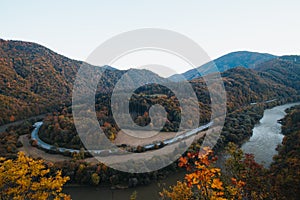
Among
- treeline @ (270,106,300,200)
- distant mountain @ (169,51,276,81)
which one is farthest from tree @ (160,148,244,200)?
distant mountain @ (169,51,276,81)

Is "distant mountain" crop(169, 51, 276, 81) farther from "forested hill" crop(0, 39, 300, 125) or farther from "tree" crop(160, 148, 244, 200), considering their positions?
"tree" crop(160, 148, 244, 200)

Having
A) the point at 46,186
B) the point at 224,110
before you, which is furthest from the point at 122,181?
the point at 224,110

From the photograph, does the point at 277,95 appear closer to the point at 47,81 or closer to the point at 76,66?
the point at 47,81

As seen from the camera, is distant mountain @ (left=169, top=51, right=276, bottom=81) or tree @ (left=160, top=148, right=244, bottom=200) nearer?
tree @ (left=160, top=148, right=244, bottom=200)

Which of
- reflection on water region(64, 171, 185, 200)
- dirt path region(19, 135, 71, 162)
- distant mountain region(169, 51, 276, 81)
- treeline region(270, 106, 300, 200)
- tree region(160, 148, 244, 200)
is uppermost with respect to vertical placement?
distant mountain region(169, 51, 276, 81)

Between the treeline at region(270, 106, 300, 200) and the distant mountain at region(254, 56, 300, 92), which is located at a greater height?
the distant mountain at region(254, 56, 300, 92)

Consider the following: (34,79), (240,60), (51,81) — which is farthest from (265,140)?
(240,60)

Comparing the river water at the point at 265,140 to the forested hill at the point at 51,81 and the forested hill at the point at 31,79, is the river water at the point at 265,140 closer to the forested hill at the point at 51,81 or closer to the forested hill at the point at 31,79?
the forested hill at the point at 51,81

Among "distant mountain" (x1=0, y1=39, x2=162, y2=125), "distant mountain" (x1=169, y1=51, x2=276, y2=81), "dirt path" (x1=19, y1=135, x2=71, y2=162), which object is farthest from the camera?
"distant mountain" (x1=169, y1=51, x2=276, y2=81)

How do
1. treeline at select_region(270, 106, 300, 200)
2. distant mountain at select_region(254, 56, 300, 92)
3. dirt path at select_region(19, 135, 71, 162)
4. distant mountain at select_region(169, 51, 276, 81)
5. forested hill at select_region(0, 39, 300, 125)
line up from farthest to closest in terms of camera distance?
distant mountain at select_region(169, 51, 276, 81) < distant mountain at select_region(254, 56, 300, 92) < forested hill at select_region(0, 39, 300, 125) < dirt path at select_region(19, 135, 71, 162) < treeline at select_region(270, 106, 300, 200)
